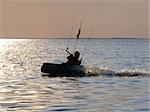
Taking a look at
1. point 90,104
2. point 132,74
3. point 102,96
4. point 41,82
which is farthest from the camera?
point 132,74

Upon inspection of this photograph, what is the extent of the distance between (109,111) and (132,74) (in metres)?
21.6

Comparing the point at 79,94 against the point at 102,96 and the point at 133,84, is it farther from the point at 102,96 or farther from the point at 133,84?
the point at 133,84

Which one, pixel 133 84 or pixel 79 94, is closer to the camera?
pixel 79 94

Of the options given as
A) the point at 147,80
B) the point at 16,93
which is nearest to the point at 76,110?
the point at 16,93

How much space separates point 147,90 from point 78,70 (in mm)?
11669

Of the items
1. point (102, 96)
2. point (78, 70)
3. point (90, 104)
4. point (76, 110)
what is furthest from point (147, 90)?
point (78, 70)

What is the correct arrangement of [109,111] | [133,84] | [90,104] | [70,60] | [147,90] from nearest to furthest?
[109,111] → [90,104] → [147,90] → [133,84] → [70,60]

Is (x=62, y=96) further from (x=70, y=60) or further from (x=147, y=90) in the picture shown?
(x=70, y=60)

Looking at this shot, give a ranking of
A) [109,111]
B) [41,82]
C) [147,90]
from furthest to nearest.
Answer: [41,82]
[147,90]
[109,111]

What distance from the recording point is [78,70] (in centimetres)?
4297

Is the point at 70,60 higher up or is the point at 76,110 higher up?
the point at 70,60

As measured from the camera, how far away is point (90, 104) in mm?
25859

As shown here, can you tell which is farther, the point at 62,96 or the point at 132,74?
the point at 132,74

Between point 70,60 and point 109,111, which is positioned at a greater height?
point 70,60
